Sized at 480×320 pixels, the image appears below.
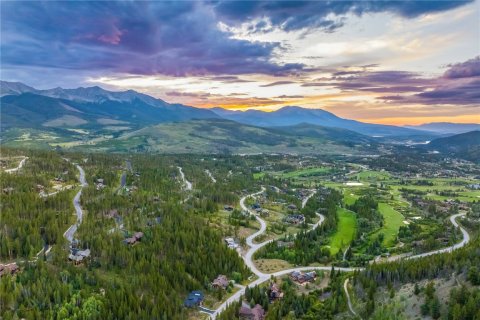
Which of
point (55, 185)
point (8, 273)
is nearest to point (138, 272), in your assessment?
point (8, 273)

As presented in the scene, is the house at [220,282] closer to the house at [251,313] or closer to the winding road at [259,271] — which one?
the winding road at [259,271]

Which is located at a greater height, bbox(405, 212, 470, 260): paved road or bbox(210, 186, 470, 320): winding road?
bbox(210, 186, 470, 320): winding road

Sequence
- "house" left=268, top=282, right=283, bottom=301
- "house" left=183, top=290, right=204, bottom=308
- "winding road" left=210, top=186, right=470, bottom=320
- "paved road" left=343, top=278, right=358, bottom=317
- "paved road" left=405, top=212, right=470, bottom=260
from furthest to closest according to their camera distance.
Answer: "paved road" left=405, top=212, right=470, bottom=260, "house" left=268, top=282, right=283, bottom=301, "house" left=183, top=290, right=204, bottom=308, "winding road" left=210, top=186, right=470, bottom=320, "paved road" left=343, top=278, right=358, bottom=317

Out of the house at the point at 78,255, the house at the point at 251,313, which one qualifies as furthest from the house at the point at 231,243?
the house at the point at 78,255

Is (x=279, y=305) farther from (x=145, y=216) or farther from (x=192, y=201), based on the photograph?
(x=192, y=201)

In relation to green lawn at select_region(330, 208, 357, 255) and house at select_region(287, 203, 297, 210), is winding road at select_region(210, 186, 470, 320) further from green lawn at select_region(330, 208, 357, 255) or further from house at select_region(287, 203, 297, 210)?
house at select_region(287, 203, 297, 210)

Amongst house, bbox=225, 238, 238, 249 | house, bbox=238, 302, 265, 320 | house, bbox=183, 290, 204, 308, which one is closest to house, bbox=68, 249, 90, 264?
house, bbox=183, 290, 204, 308

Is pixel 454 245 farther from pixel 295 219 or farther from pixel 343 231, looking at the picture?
pixel 295 219

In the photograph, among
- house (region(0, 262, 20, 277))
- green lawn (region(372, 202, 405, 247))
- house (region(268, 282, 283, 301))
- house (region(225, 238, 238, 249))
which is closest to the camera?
house (region(268, 282, 283, 301))
